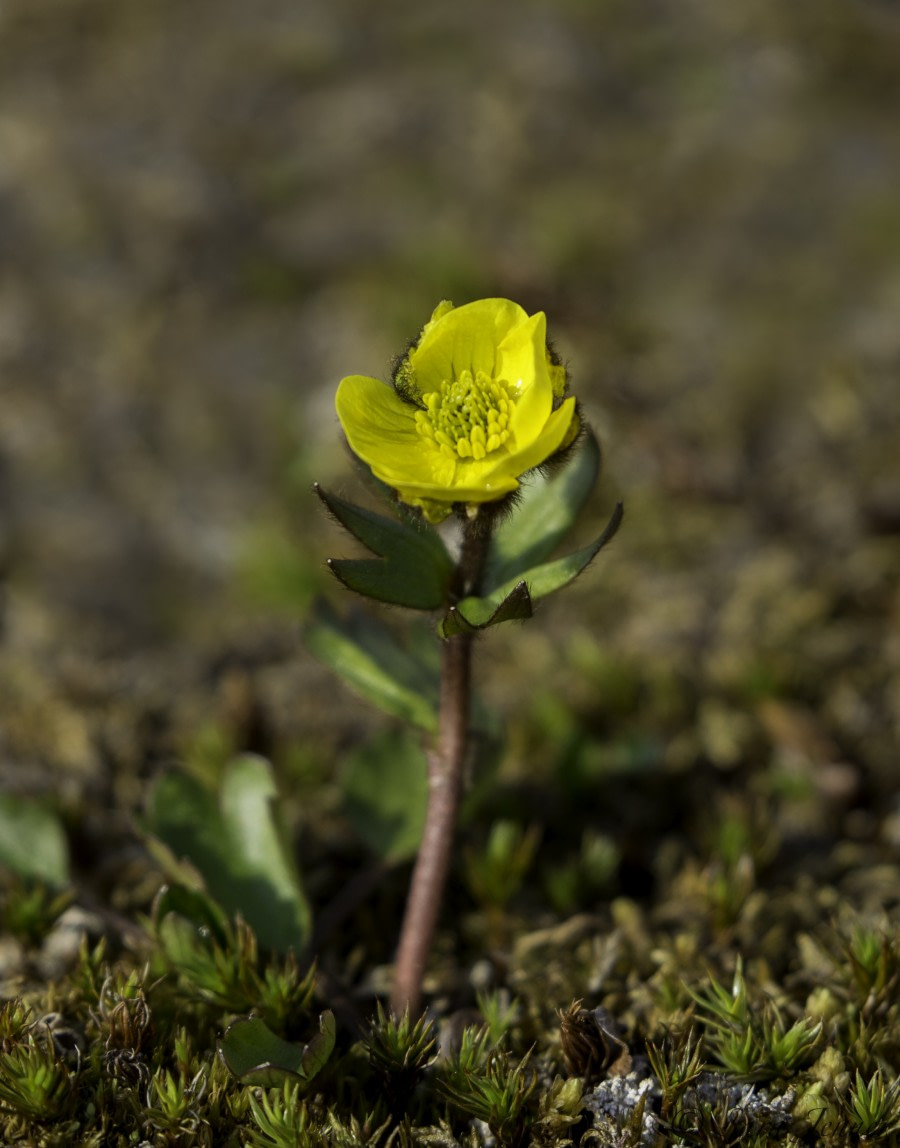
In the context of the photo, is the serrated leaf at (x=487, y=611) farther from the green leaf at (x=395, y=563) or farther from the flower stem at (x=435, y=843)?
the flower stem at (x=435, y=843)

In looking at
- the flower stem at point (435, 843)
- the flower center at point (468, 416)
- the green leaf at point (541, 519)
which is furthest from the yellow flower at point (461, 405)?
the flower stem at point (435, 843)

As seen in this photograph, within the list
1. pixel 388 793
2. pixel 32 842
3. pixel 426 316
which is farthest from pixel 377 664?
pixel 426 316

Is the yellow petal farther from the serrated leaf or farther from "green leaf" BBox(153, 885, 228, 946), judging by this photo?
"green leaf" BBox(153, 885, 228, 946)

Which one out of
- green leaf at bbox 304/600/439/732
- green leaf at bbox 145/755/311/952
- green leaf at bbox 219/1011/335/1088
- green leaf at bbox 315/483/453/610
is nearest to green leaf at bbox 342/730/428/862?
green leaf at bbox 145/755/311/952

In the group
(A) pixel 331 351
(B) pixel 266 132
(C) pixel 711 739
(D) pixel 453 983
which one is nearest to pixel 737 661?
(C) pixel 711 739

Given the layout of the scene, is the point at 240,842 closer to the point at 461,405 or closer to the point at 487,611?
the point at 487,611

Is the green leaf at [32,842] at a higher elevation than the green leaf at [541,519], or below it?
below

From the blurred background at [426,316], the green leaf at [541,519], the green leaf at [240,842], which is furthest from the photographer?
the blurred background at [426,316]
